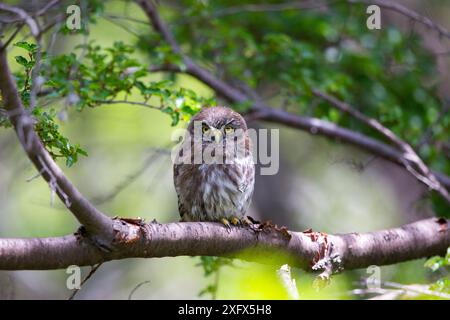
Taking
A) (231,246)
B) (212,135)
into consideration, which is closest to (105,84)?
(212,135)

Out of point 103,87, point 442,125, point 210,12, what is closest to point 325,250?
point 103,87

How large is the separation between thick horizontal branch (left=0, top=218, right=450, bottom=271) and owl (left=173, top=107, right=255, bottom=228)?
35 centimetres

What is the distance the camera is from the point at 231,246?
3.65 meters

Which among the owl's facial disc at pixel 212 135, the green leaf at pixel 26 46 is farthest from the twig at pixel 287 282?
the green leaf at pixel 26 46

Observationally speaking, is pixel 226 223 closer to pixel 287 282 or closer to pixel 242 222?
pixel 242 222

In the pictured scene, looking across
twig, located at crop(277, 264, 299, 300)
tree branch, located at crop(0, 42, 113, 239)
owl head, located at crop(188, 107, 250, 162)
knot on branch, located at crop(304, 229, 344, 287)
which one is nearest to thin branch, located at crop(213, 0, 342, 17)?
owl head, located at crop(188, 107, 250, 162)

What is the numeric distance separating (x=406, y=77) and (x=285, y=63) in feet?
3.68

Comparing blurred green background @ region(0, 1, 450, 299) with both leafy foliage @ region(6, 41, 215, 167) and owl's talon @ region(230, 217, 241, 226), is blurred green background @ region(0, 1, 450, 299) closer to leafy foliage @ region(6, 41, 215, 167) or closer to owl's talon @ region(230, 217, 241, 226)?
leafy foliage @ region(6, 41, 215, 167)

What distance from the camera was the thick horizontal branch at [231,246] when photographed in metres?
2.92

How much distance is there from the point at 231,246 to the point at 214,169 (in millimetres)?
776

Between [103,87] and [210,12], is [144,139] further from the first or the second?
[103,87]

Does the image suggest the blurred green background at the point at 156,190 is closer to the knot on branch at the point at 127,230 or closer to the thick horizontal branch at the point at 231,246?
the thick horizontal branch at the point at 231,246

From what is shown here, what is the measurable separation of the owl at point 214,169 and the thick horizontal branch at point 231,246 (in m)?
0.35
